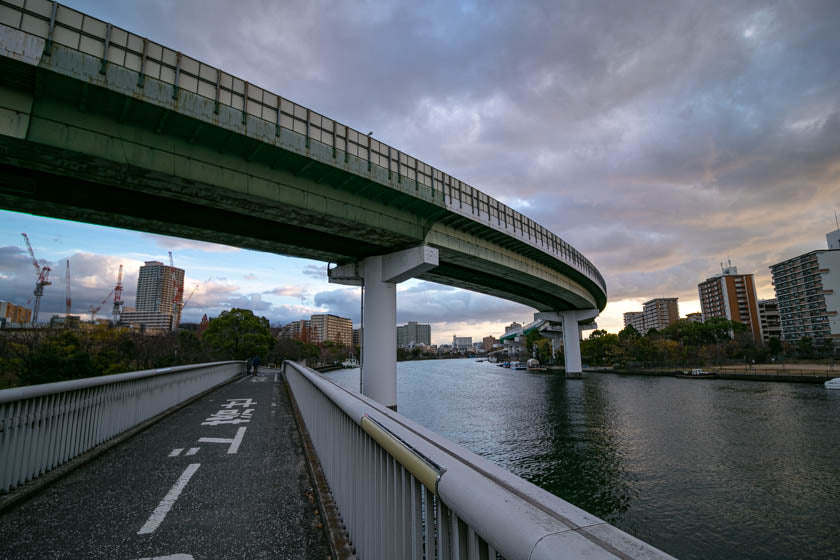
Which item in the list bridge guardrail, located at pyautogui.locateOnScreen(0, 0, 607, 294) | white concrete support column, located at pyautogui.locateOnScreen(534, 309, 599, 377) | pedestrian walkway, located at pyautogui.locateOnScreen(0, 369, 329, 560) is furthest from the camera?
white concrete support column, located at pyautogui.locateOnScreen(534, 309, 599, 377)

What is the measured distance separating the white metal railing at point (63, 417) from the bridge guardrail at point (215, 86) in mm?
10067

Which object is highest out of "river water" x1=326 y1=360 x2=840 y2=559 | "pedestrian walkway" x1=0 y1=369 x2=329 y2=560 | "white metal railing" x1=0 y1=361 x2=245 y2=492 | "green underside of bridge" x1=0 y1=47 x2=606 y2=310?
"green underside of bridge" x1=0 y1=47 x2=606 y2=310

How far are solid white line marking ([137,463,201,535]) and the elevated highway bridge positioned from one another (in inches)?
467

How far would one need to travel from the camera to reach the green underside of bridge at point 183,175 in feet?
40.6

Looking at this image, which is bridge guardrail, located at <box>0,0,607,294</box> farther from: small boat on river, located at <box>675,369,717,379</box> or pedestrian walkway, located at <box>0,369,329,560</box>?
small boat on river, located at <box>675,369,717,379</box>

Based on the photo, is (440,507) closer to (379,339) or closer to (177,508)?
(177,508)

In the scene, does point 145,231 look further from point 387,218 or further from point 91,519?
point 91,519

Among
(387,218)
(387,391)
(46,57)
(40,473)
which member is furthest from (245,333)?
(40,473)

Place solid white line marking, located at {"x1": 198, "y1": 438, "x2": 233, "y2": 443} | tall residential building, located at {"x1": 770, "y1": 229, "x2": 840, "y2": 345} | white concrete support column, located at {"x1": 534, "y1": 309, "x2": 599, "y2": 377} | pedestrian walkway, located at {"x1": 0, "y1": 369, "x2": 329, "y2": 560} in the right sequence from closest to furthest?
pedestrian walkway, located at {"x1": 0, "y1": 369, "x2": 329, "y2": 560} → solid white line marking, located at {"x1": 198, "y1": 438, "x2": 233, "y2": 443} → white concrete support column, located at {"x1": 534, "y1": 309, "x2": 599, "y2": 377} → tall residential building, located at {"x1": 770, "y1": 229, "x2": 840, "y2": 345}

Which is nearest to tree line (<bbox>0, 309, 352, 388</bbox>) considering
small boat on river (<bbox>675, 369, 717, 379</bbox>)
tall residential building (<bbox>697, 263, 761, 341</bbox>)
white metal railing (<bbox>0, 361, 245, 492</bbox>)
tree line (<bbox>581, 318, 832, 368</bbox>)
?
white metal railing (<bbox>0, 361, 245, 492</bbox>)

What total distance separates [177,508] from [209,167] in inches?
538

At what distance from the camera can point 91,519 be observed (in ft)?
17.0

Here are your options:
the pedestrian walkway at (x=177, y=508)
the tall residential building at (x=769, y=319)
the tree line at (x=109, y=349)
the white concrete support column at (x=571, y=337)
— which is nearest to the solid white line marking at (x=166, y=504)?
the pedestrian walkway at (x=177, y=508)

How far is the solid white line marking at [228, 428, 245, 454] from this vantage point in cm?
866
